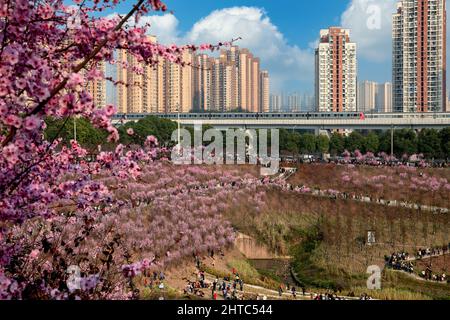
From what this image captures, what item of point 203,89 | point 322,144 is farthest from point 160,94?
point 322,144

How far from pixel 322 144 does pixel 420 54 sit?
3174cm

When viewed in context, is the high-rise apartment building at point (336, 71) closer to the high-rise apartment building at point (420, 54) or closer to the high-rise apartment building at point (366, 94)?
the high-rise apartment building at point (420, 54)

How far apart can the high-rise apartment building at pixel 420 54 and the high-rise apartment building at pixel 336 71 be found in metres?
7.20

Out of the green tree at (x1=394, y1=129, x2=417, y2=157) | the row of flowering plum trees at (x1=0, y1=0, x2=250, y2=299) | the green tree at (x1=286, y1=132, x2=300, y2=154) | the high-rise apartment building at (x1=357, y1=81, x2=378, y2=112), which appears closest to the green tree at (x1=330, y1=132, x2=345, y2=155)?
the green tree at (x1=286, y1=132, x2=300, y2=154)

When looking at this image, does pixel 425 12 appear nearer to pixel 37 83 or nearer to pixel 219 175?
pixel 219 175

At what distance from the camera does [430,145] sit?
5712 cm

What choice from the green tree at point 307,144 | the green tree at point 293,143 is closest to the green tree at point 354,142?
the green tree at point 307,144

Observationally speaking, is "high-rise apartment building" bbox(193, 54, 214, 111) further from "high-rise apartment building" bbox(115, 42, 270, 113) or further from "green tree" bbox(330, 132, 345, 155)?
"green tree" bbox(330, 132, 345, 155)

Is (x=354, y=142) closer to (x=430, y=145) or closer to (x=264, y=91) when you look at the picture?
(x=430, y=145)

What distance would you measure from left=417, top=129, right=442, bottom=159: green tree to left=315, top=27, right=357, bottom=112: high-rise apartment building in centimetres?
3880

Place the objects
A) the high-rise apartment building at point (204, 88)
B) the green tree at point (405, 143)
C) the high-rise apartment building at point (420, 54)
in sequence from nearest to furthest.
Answer: the green tree at point (405, 143)
the high-rise apartment building at point (420, 54)
the high-rise apartment building at point (204, 88)

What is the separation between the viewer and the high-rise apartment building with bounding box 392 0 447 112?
281 feet

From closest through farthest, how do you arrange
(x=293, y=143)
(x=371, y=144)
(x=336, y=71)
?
1. (x=371, y=144)
2. (x=293, y=143)
3. (x=336, y=71)

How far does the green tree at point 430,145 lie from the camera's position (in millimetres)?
56750
